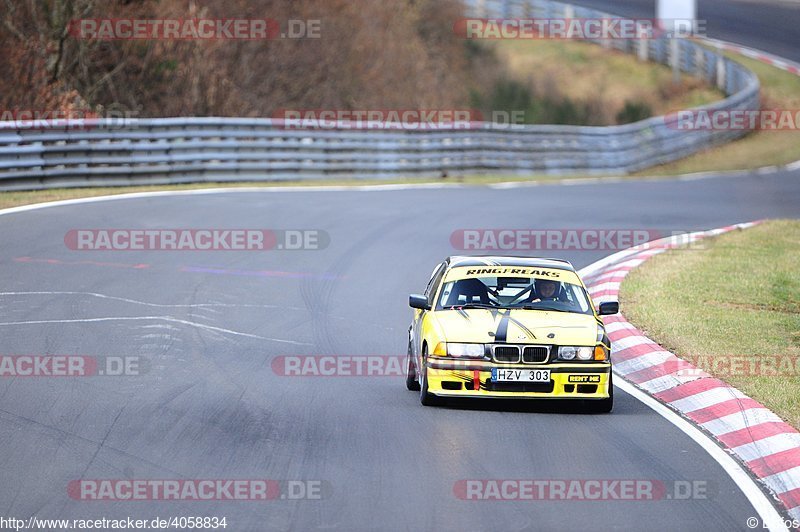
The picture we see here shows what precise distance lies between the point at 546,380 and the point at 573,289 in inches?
61.5

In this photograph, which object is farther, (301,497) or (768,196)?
(768,196)

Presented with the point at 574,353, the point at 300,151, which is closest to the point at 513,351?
the point at 574,353

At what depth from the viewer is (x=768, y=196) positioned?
29672 millimetres

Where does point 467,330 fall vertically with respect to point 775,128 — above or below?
above

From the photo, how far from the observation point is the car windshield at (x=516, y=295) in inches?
470

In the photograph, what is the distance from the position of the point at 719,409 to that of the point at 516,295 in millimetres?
2109

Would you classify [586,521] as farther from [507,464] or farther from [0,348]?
[0,348]

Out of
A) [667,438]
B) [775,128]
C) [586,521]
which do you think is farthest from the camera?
[775,128]

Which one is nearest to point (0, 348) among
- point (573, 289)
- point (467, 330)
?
point (467, 330)
